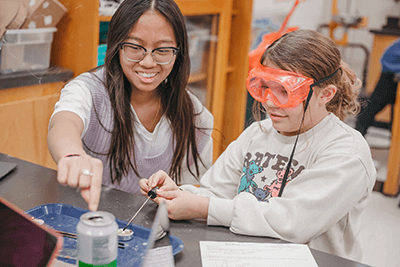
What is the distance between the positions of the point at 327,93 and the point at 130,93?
70 cm

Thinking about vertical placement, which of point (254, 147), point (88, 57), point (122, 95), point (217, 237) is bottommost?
point (217, 237)

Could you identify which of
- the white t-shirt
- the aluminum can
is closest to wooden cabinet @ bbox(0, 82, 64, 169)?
the white t-shirt

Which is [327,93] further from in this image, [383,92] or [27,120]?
[383,92]

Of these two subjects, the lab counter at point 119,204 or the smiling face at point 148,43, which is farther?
the smiling face at point 148,43

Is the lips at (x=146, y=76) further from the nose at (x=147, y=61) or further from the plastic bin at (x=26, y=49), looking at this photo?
the plastic bin at (x=26, y=49)

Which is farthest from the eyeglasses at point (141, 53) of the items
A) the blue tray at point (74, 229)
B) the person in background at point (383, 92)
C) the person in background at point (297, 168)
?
the person in background at point (383, 92)

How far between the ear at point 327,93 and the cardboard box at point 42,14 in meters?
1.03

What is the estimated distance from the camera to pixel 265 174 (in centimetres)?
123

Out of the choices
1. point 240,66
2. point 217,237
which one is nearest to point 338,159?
point 217,237

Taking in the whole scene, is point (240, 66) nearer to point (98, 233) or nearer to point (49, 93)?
point (49, 93)

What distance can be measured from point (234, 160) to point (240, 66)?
172 cm

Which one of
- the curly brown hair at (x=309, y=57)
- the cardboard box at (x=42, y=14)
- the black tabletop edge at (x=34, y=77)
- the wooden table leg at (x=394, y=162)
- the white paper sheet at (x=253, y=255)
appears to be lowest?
the wooden table leg at (x=394, y=162)

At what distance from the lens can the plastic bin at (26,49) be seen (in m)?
1.41

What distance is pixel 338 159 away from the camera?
1.06 metres
